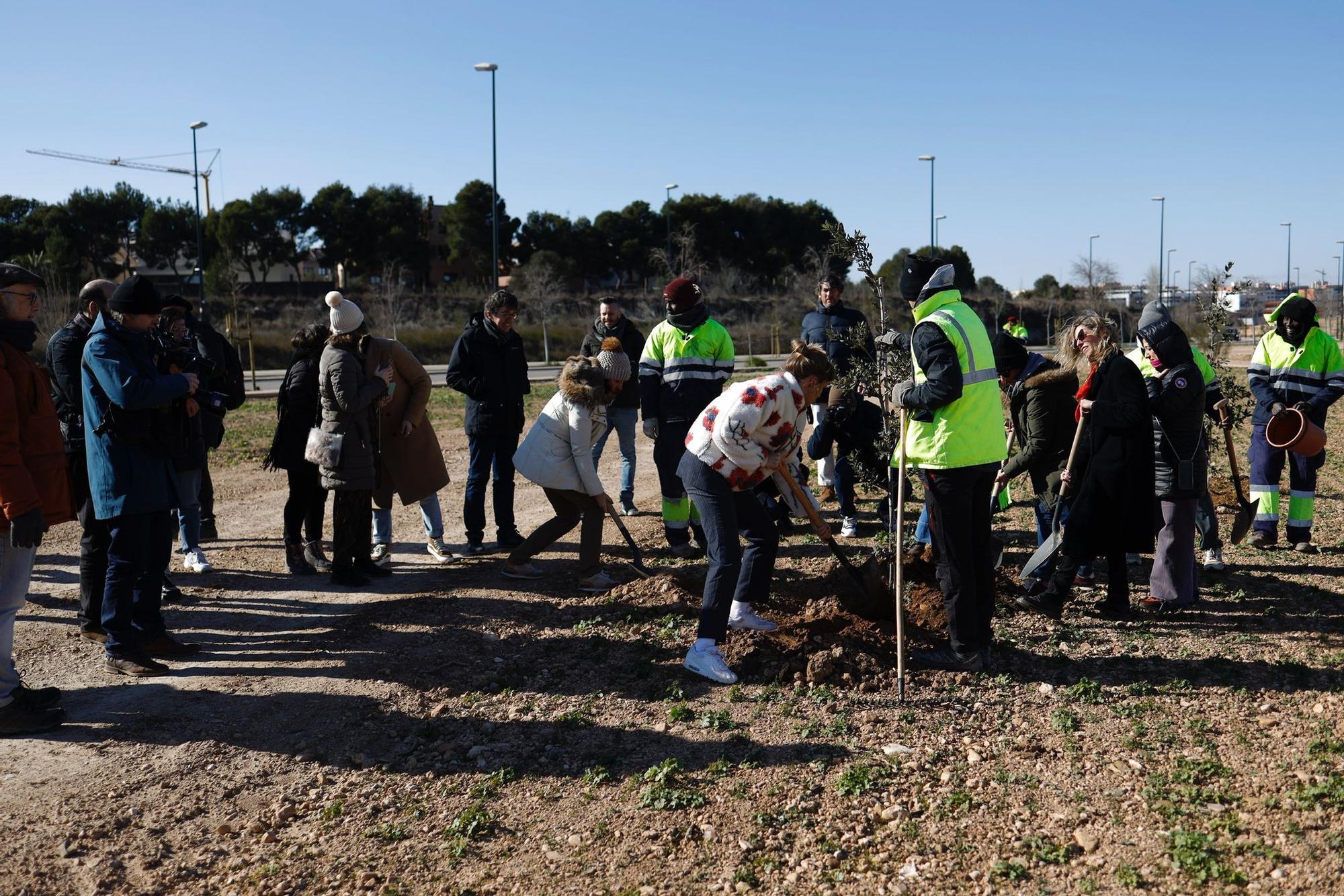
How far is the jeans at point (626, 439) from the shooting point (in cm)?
947

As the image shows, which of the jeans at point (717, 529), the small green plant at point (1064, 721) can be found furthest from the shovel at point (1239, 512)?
the jeans at point (717, 529)

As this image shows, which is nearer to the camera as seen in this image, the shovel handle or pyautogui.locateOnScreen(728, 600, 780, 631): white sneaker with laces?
pyautogui.locateOnScreen(728, 600, 780, 631): white sneaker with laces

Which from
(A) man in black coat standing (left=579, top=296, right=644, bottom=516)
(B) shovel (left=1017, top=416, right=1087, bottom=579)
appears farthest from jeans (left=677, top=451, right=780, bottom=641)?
(A) man in black coat standing (left=579, top=296, right=644, bottom=516)

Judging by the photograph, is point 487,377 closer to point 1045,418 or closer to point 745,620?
point 745,620

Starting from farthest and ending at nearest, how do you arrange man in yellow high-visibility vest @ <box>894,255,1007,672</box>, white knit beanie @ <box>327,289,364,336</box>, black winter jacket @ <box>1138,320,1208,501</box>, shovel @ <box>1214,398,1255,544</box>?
shovel @ <box>1214,398,1255,544</box>
white knit beanie @ <box>327,289,364,336</box>
black winter jacket @ <box>1138,320,1208,501</box>
man in yellow high-visibility vest @ <box>894,255,1007,672</box>

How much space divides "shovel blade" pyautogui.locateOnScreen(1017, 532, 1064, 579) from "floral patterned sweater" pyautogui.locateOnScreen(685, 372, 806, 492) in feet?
6.92

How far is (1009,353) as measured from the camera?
22.5 ft

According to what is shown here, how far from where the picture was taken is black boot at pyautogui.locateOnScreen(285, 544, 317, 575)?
7551 mm

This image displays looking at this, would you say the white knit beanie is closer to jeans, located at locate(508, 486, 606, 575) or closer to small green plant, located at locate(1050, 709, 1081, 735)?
jeans, located at locate(508, 486, 606, 575)

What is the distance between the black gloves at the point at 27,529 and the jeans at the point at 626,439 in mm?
5120

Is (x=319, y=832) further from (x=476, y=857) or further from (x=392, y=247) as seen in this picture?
(x=392, y=247)

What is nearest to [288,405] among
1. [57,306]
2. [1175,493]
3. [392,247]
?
[1175,493]

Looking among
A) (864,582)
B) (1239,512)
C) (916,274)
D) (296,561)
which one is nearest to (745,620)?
(864,582)

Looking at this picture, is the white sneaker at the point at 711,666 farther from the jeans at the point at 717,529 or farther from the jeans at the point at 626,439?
the jeans at the point at 626,439
